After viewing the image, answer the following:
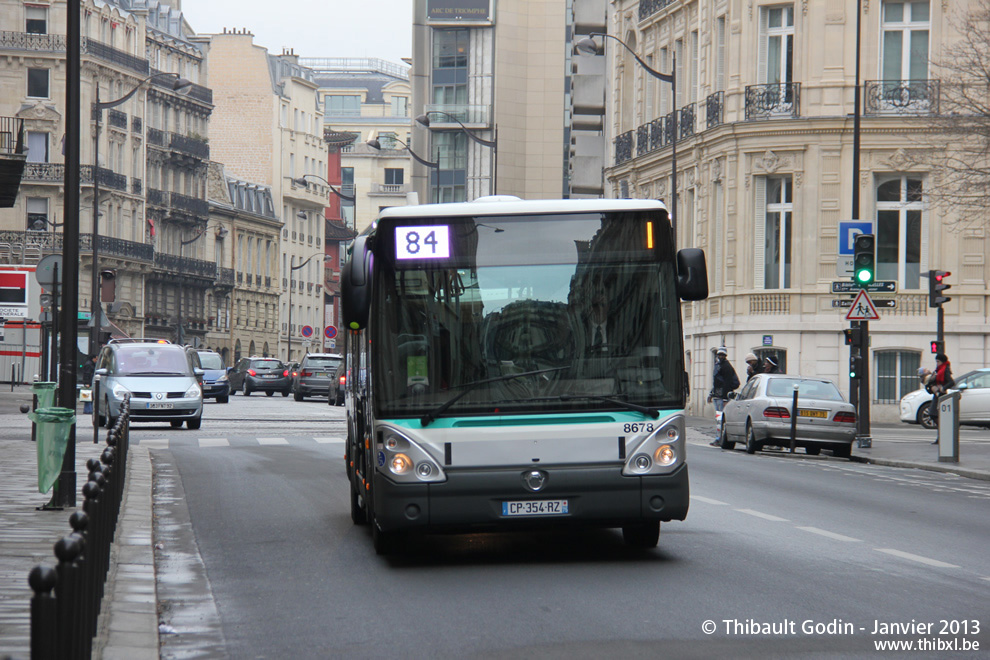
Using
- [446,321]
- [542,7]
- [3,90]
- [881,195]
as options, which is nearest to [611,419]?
[446,321]

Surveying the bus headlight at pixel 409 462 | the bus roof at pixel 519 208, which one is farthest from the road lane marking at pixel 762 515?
the bus headlight at pixel 409 462

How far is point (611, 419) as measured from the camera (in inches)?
461

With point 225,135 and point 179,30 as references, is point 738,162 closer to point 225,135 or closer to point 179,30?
point 179,30

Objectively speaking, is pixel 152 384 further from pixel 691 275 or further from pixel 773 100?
pixel 691 275

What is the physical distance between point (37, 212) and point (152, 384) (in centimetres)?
5799

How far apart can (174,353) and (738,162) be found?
63.1 feet

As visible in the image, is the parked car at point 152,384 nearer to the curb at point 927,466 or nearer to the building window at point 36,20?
the curb at point 927,466

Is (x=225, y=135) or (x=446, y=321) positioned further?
(x=225, y=135)

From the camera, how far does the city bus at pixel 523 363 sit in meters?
11.5

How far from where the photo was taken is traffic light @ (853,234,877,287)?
30531mm

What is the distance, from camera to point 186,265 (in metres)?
111

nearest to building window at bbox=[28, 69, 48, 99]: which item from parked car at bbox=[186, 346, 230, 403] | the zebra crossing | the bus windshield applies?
parked car at bbox=[186, 346, 230, 403]

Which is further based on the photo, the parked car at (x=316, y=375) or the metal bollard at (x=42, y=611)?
the parked car at (x=316, y=375)

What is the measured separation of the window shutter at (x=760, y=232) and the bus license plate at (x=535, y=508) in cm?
3656
